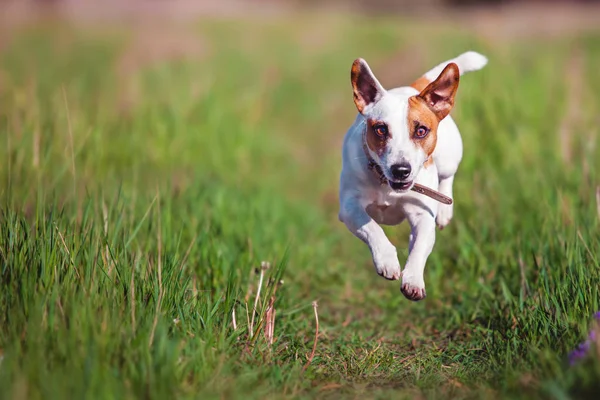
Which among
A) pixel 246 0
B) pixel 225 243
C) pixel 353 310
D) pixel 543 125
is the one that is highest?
pixel 246 0

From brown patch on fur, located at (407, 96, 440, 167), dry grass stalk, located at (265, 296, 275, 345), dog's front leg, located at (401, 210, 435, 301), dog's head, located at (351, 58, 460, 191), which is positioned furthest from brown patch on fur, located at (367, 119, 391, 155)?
dry grass stalk, located at (265, 296, 275, 345)

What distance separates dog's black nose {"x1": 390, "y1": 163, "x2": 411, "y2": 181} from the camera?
2.99 metres

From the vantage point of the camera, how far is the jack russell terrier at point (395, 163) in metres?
3.08

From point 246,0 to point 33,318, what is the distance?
17289 millimetres

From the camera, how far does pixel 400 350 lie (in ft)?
12.8

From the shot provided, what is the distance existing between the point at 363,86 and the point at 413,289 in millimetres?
898

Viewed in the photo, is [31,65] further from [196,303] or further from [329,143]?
[196,303]

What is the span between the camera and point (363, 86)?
3211mm

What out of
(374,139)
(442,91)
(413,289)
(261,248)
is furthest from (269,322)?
(261,248)

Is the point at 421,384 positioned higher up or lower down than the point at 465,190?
lower down

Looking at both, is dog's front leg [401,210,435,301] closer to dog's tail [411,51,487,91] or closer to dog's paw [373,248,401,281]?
dog's paw [373,248,401,281]

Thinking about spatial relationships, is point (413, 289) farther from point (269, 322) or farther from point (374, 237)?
point (269, 322)

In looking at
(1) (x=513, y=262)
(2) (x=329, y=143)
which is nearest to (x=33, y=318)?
(1) (x=513, y=262)

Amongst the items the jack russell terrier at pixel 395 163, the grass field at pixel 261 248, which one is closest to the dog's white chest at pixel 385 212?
the jack russell terrier at pixel 395 163
